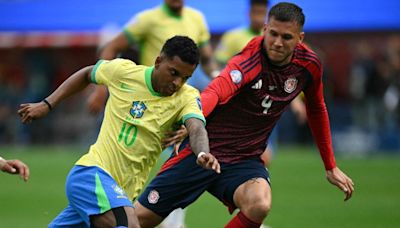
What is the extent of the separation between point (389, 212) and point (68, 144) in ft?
52.9

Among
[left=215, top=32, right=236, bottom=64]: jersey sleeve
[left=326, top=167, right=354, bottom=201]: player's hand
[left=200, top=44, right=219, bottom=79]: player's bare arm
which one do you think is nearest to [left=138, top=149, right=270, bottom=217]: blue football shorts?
[left=326, top=167, right=354, bottom=201]: player's hand

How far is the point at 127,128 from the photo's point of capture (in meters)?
7.17

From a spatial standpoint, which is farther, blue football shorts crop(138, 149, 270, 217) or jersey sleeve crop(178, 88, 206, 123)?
blue football shorts crop(138, 149, 270, 217)

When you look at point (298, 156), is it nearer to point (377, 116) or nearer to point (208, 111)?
point (377, 116)

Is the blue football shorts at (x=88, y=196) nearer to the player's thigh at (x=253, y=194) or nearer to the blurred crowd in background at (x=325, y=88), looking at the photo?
the player's thigh at (x=253, y=194)

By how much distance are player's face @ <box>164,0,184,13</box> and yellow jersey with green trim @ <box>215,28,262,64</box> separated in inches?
76.2

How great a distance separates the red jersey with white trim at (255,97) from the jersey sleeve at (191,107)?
0.51 m

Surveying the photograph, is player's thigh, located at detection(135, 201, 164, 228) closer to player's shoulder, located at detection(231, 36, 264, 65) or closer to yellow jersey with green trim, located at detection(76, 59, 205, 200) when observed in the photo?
yellow jersey with green trim, located at detection(76, 59, 205, 200)

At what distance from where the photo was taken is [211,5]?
85.4ft

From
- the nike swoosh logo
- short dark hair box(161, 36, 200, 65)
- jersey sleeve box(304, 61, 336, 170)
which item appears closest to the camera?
short dark hair box(161, 36, 200, 65)

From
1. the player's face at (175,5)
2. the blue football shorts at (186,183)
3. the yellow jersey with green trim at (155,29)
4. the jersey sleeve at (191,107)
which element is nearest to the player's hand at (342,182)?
the blue football shorts at (186,183)

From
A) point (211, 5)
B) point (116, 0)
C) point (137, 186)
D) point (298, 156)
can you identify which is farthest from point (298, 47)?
point (116, 0)

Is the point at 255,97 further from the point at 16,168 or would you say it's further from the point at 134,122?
the point at 16,168

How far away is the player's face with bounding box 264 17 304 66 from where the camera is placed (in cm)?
780
